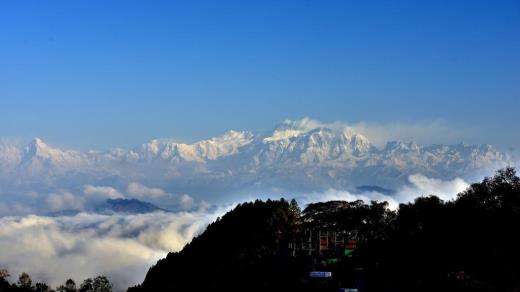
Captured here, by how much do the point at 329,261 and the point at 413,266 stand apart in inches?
898

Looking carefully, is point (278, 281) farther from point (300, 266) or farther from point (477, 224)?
point (477, 224)

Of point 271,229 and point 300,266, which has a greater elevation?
point 271,229

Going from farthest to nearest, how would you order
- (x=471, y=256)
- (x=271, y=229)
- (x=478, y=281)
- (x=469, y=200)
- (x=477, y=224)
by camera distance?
(x=271, y=229) → (x=469, y=200) → (x=477, y=224) → (x=471, y=256) → (x=478, y=281)

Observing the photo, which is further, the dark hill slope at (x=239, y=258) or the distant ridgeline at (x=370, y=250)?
the dark hill slope at (x=239, y=258)

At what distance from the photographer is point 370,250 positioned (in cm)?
12119

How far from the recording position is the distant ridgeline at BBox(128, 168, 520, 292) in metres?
96.3

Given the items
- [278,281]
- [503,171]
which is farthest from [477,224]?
[278,281]

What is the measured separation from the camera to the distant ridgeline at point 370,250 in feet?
316

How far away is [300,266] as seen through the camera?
11488cm

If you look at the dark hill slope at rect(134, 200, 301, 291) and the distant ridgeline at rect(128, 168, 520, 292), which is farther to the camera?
the dark hill slope at rect(134, 200, 301, 291)

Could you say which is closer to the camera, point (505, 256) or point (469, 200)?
point (505, 256)

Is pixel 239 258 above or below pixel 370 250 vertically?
below

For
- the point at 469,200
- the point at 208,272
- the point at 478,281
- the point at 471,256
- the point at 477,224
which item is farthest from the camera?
the point at 208,272

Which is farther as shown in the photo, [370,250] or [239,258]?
[239,258]
